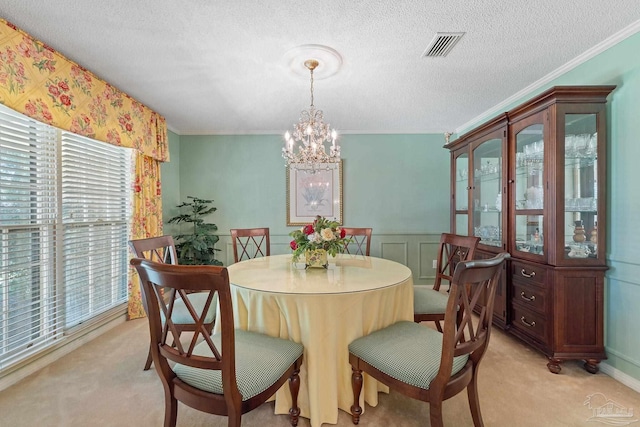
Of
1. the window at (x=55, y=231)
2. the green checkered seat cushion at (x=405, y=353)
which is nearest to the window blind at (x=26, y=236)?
the window at (x=55, y=231)

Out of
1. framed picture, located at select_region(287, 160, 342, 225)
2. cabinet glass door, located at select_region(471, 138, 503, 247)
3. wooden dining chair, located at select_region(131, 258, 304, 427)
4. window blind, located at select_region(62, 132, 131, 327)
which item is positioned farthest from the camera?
framed picture, located at select_region(287, 160, 342, 225)

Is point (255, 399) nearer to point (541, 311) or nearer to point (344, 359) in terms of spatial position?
point (344, 359)

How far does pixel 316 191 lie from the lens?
4.07m

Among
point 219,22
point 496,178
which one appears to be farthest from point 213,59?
point 496,178

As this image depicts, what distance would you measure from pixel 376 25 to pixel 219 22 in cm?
95

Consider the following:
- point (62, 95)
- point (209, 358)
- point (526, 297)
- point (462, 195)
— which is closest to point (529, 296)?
point (526, 297)

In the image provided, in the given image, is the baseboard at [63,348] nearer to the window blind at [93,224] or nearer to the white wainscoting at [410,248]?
the window blind at [93,224]

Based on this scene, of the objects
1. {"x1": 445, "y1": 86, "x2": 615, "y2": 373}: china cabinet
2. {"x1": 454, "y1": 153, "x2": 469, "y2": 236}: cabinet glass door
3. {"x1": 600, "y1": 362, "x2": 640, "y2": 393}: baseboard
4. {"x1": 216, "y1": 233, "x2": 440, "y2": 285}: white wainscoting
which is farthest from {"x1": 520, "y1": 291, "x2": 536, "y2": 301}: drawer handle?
{"x1": 216, "y1": 233, "x2": 440, "y2": 285}: white wainscoting

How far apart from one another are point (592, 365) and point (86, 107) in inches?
168

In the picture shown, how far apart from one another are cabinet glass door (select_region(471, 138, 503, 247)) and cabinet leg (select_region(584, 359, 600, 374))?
98 cm

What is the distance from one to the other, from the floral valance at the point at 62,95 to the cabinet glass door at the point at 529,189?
3.54m

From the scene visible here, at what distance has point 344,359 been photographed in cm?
156

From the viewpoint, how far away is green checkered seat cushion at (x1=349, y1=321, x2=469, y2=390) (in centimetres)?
127

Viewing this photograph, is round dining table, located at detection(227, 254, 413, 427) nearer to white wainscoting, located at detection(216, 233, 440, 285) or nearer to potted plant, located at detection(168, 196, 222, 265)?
potted plant, located at detection(168, 196, 222, 265)
